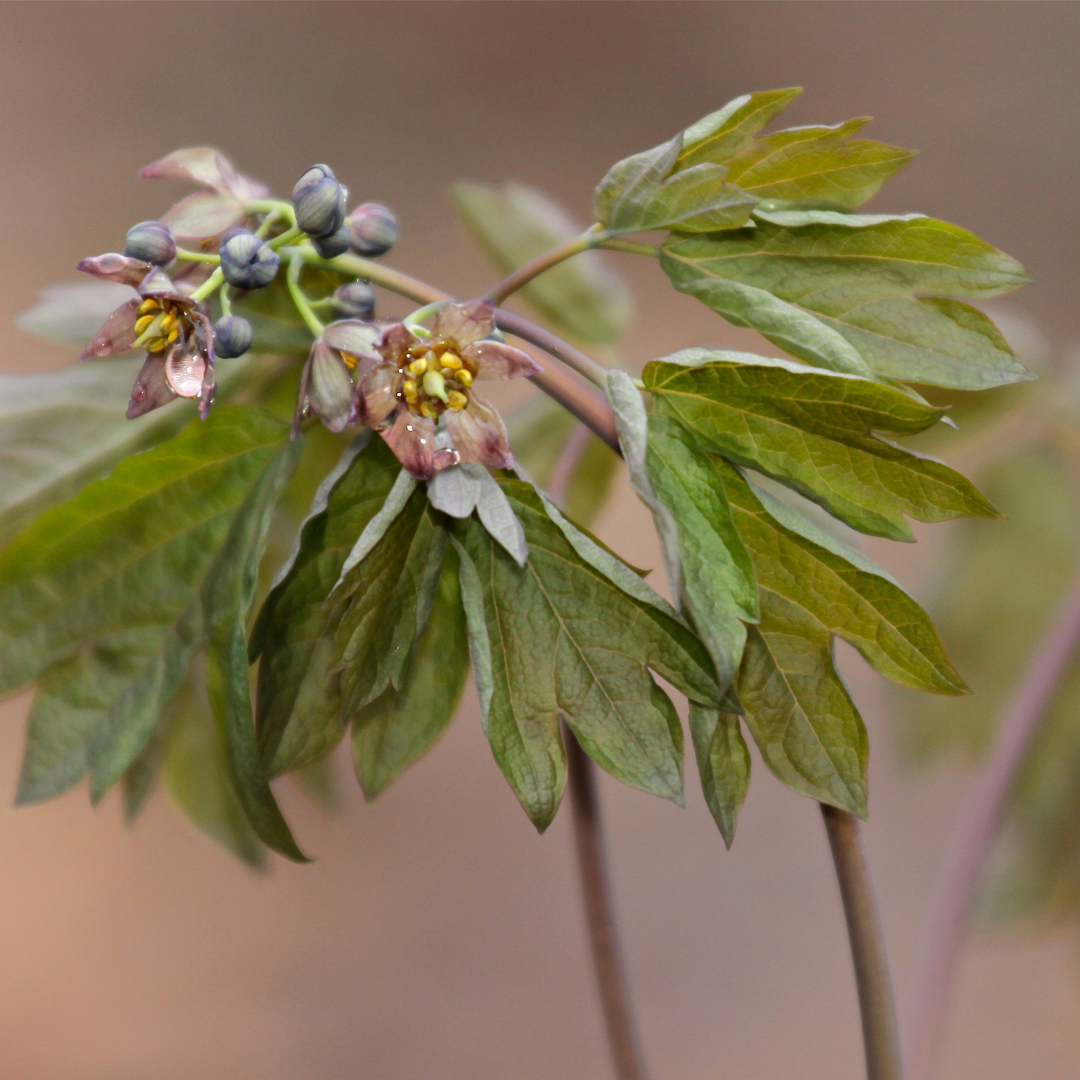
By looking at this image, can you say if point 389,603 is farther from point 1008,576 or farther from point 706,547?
point 1008,576

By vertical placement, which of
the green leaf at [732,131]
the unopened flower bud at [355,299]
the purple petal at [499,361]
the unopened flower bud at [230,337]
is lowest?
the purple petal at [499,361]

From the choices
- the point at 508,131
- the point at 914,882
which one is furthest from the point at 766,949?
the point at 508,131

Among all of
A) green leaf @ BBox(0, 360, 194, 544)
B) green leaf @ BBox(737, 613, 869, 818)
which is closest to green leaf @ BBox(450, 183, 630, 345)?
green leaf @ BBox(0, 360, 194, 544)

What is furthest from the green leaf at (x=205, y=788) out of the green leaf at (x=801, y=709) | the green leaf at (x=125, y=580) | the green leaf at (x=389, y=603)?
the green leaf at (x=801, y=709)

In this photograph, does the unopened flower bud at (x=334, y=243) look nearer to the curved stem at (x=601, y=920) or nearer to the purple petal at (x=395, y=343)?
the purple petal at (x=395, y=343)

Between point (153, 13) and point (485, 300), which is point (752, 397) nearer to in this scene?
point (485, 300)
